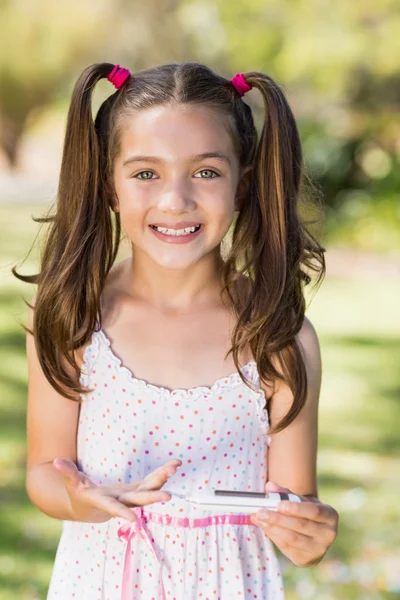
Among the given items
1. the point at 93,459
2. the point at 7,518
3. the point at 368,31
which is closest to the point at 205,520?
the point at 93,459

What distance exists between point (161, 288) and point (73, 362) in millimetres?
239

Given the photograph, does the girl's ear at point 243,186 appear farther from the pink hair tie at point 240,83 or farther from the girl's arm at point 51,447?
the girl's arm at point 51,447

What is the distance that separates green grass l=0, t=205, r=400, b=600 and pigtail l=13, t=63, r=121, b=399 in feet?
0.87

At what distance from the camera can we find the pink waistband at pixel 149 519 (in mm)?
2061

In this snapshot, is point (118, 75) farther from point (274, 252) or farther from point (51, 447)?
point (51, 447)

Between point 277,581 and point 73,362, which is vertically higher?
point 73,362

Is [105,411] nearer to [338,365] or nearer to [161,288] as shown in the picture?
[161,288]

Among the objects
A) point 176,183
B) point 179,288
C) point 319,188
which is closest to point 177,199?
point 176,183

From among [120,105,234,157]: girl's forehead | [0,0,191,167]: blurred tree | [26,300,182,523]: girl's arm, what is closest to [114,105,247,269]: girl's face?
[120,105,234,157]: girl's forehead

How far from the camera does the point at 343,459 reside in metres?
5.01

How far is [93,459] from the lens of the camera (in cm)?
216

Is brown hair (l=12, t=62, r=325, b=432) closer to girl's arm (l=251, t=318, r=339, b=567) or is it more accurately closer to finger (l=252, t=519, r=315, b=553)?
girl's arm (l=251, t=318, r=339, b=567)

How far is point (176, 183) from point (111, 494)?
0.60m

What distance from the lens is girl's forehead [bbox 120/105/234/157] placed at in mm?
2082
